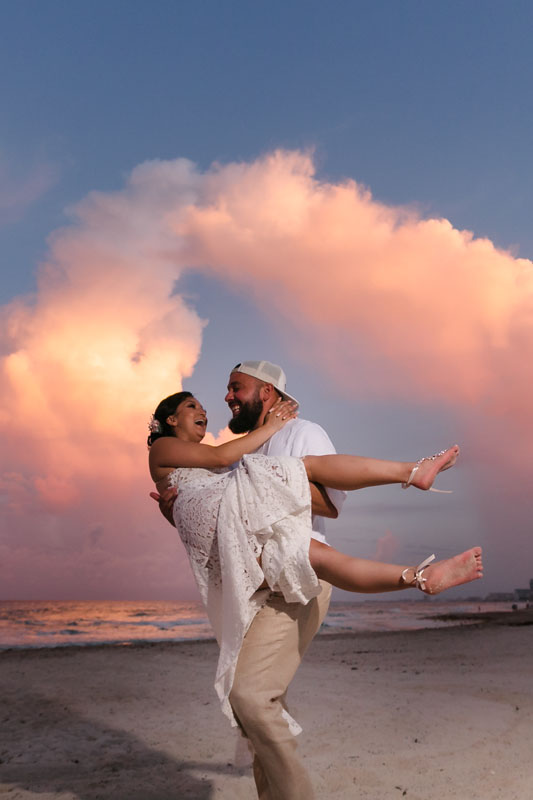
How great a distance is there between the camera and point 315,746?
227 inches

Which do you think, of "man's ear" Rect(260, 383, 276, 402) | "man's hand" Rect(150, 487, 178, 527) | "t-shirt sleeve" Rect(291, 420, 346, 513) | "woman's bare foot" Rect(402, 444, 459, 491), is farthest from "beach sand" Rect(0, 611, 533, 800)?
"man's ear" Rect(260, 383, 276, 402)

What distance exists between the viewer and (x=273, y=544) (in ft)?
10.5

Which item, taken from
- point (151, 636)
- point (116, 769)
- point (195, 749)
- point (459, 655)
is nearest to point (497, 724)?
point (195, 749)

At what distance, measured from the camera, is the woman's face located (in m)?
4.18

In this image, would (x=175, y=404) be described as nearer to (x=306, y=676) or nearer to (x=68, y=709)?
(x=68, y=709)

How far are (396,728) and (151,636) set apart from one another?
13.4 meters

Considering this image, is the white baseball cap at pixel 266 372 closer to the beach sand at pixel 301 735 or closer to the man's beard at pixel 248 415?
the man's beard at pixel 248 415

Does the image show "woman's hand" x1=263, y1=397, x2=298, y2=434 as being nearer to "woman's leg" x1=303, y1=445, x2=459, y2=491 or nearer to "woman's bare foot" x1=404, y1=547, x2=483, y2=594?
"woman's leg" x1=303, y1=445, x2=459, y2=491

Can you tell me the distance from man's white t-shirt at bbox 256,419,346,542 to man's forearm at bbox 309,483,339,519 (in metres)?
0.03

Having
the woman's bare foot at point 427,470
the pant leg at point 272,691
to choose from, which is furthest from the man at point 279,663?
the woman's bare foot at point 427,470

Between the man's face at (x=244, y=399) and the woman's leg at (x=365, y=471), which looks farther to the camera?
the man's face at (x=244, y=399)

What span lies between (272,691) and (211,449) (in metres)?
1.32

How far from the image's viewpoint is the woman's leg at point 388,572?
3.15 meters

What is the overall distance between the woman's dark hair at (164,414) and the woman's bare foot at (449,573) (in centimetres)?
186
